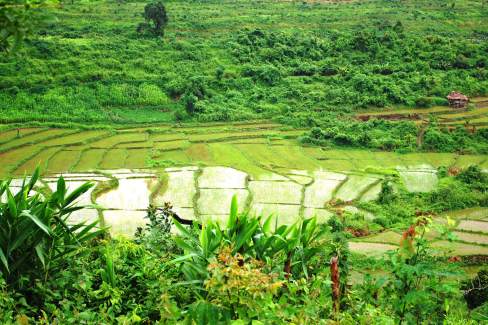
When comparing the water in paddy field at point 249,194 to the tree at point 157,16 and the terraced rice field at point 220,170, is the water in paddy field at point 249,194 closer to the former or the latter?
the terraced rice field at point 220,170

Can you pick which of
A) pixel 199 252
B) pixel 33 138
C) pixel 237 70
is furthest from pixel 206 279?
pixel 237 70

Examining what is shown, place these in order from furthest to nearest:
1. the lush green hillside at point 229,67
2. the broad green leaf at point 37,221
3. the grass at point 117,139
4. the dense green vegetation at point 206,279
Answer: the lush green hillside at point 229,67 → the grass at point 117,139 → the broad green leaf at point 37,221 → the dense green vegetation at point 206,279

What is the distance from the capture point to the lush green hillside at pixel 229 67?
18156 mm

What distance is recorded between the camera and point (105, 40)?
22.0 metres

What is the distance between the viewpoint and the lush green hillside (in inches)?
715

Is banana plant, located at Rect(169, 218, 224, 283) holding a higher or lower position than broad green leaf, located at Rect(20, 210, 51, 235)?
lower

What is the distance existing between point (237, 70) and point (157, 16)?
4.36m

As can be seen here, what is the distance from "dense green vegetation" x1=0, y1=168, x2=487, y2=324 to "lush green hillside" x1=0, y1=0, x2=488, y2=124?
1375 centimetres

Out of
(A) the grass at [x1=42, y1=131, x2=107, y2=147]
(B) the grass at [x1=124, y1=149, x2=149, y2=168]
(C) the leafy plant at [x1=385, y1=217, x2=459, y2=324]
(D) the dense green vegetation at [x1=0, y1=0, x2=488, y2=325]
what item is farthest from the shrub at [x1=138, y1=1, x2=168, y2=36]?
(C) the leafy plant at [x1=385, y1=217, x2=459, y2=324]

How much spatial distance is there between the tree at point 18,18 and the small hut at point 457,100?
18.4 metres

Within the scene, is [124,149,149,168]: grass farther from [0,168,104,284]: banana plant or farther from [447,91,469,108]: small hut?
[447,91,469,108]: small hut

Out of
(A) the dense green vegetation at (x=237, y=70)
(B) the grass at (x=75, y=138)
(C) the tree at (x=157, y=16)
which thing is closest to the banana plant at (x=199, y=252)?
(B) the grass at (x=75, y=138)

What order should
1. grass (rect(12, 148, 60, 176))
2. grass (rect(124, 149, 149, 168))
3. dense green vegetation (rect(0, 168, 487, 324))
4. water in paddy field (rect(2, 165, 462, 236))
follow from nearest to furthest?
dense green vegetation (rect(0, 168, 487, 324))
water in paddy field (rect(2, 165, 462, 236))
grass (rect(12, 148, 60, 176))
grass (rect(124, 149, 149, 168))

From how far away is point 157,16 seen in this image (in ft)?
74.1
